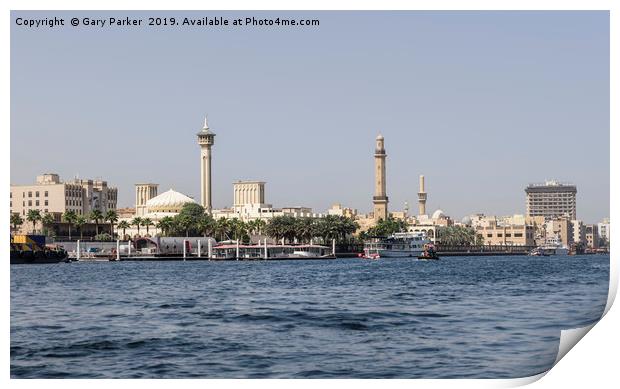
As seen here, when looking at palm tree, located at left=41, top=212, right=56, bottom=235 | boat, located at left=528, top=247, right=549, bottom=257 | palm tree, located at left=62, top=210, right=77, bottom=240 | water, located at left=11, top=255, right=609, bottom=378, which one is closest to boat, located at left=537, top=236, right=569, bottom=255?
boat, located at left=528, top=247, right=549, bottom=257

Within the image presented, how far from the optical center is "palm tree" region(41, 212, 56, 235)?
142ft

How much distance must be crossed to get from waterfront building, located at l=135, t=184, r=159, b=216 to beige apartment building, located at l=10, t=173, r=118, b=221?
1540 millimetres

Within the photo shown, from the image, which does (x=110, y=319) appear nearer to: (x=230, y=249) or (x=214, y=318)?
(x=214, y=318)

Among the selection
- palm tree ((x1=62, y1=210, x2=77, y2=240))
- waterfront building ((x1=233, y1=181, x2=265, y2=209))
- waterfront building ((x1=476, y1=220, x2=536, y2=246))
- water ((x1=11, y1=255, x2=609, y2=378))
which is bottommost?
water ((x1=11, y1=255, x2=609, y2=378))

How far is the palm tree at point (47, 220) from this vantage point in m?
43.3

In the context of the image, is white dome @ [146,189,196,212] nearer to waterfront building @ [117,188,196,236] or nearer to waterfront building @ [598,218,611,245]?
waterfront building @ [117,188,196,236]

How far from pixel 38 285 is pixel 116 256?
2977 cm

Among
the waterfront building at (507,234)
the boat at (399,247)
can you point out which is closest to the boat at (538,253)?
the waterfront building at (507,234)

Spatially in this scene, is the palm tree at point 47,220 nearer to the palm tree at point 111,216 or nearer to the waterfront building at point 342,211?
the palm tree at point 111,216

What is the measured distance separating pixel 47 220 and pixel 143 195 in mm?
8838

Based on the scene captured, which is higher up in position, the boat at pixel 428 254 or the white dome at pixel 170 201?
the white dome at pixel 170 201

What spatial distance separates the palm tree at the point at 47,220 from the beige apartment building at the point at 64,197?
0.22 meters

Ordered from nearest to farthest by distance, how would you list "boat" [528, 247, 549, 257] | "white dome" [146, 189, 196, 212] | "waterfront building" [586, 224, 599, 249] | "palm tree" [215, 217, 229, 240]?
1. "waterfront building" [586, 224, 599, 249]
2. "palm tree" [215, 217, 229, 240]
3. "boat" [528, 247, 549, 257]
4. "white dome" [146, 189, 196, 212]
